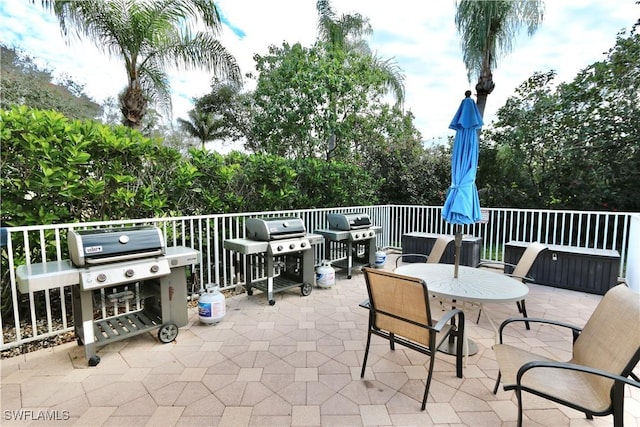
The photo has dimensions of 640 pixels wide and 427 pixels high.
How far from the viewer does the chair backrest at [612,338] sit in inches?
58.9

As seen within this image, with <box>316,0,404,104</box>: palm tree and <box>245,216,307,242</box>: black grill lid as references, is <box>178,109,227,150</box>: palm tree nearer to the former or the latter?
<box>316,0,404,104</box>: palm tree

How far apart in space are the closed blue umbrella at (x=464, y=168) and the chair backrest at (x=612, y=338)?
3.66 feet

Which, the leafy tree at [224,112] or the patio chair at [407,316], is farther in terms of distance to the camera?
the leafy tree at [224,112]

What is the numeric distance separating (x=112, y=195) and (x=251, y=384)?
260 centimetres

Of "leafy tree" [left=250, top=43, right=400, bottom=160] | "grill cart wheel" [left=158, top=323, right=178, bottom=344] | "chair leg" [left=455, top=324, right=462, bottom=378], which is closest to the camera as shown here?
"chair leg" [left=455, top=324, right=462, bottom=378]

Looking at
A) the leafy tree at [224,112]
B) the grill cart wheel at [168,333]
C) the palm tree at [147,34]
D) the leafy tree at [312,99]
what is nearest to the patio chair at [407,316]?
the grill cart wheel at [168,333]

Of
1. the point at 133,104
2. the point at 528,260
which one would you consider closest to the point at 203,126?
the point at 133,104

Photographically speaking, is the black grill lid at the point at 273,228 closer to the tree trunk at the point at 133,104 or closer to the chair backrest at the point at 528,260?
the chair backrest at the point at 528,260

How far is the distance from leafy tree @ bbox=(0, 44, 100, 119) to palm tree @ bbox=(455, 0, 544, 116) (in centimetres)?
1370

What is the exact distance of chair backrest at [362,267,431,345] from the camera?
2021 mm

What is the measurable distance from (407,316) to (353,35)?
36.6 ft

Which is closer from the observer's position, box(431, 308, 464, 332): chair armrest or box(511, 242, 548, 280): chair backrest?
box(431, 308, 464, 332): chair armrest

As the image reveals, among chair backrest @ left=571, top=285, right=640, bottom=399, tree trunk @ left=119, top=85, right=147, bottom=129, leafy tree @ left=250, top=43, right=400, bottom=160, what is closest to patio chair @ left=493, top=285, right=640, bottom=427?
chair backrest @ left=571, top=285, right=640, bottom=399

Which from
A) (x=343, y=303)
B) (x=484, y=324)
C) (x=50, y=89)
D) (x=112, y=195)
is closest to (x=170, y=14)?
(x=112, y=195)
